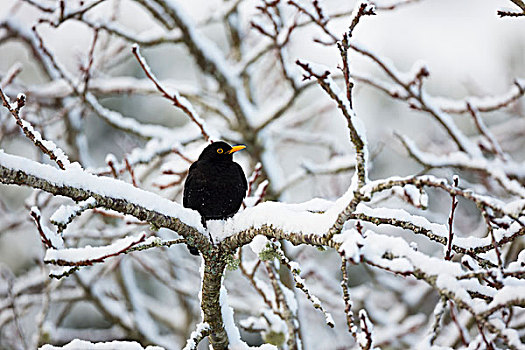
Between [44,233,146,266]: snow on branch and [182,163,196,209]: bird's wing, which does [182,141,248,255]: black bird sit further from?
[44,233,146,266]: snow on branch

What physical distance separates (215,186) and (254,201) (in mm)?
211

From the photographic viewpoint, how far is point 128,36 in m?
3.88

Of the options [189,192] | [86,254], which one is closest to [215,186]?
[189,192]

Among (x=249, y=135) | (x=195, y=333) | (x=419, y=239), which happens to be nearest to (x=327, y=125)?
(x=419, y=239)

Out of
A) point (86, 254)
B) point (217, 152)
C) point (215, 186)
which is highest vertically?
point (217, 152)

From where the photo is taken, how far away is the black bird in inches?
99.5

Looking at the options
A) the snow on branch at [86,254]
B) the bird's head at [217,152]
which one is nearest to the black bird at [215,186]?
the bird's head at [217,152]

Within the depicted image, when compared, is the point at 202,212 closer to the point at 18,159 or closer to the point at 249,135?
the point at 18,159

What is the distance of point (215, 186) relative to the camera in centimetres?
257

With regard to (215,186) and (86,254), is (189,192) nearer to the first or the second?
(215,186)

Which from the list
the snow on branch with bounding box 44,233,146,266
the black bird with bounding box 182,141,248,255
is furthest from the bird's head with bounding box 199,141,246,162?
the snow on branch with bounding box 44,233,146,266

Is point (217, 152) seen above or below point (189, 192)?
above

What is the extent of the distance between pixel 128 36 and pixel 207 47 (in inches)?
24.2

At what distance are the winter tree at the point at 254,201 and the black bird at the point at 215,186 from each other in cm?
8
